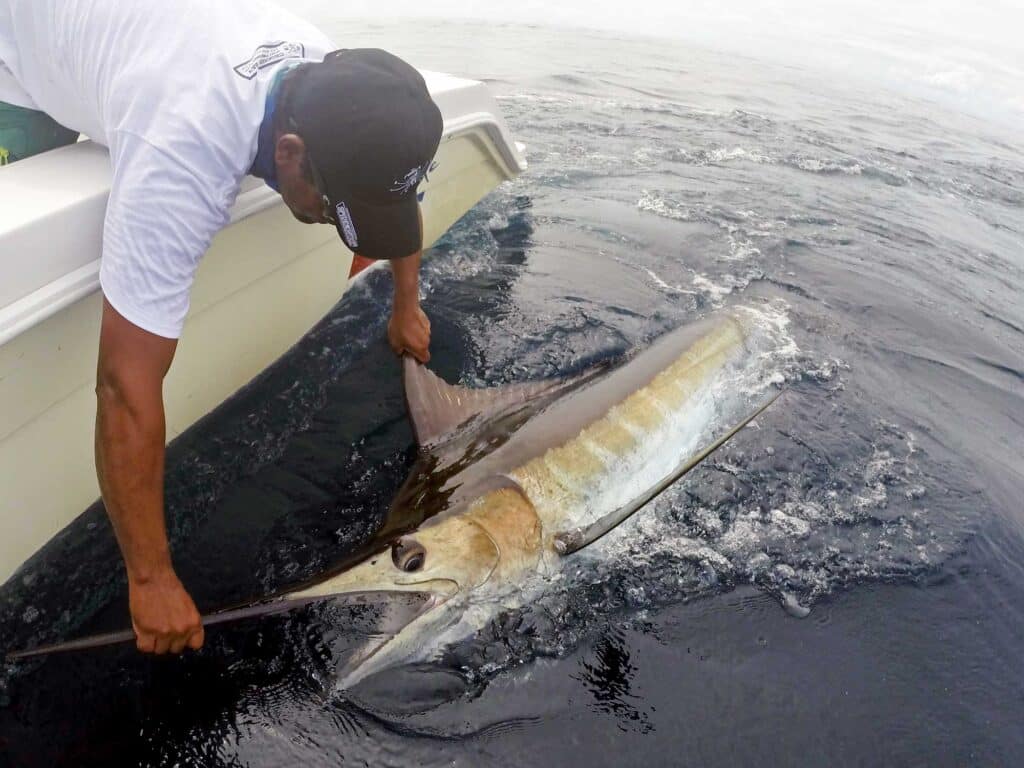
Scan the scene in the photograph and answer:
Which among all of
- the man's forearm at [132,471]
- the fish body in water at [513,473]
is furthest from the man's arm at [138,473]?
the fish body in water at [513,473]

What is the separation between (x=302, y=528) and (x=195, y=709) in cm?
57

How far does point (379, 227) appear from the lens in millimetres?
1748

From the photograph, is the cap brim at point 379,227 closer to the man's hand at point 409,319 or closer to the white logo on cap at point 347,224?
the white logo on cap at point 347,224

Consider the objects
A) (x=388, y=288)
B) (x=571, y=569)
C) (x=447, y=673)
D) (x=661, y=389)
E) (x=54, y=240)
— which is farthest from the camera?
(x=388, y=288)

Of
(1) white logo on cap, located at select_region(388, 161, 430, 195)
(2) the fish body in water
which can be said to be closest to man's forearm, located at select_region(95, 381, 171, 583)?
(2) the fish body in water

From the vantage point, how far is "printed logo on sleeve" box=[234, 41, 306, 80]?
1645mm

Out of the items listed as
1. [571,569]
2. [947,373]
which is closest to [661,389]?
[571,569]

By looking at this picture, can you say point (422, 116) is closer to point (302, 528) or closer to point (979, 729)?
point (302, 528)

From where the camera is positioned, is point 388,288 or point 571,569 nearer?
point 571,569

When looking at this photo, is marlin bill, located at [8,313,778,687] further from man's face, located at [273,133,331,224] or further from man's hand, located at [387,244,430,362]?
man's face, located at [273,133,331,224]

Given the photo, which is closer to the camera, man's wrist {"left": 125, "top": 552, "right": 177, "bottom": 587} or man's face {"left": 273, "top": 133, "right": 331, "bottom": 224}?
man's wrist {"left": 125, "top": 552, "right": 177, "bottom": 587}

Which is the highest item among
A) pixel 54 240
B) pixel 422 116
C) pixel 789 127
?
pixel 422 116

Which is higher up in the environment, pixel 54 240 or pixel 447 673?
pixel 54 240

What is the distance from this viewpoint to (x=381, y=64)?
1670 mm
